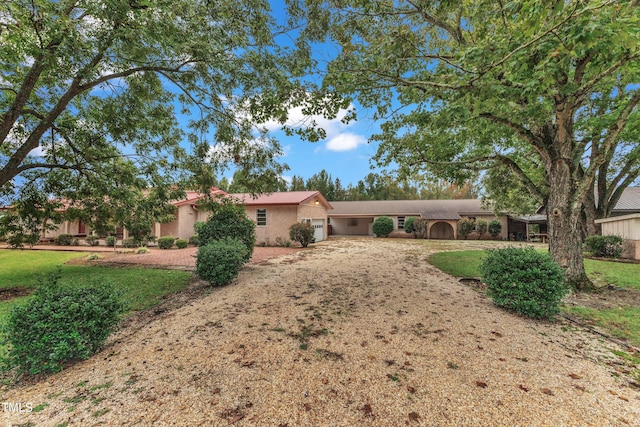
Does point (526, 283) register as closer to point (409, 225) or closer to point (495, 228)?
point (409, 225)

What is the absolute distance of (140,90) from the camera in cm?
610

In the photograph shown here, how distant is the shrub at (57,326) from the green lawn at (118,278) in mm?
Answer: 2035

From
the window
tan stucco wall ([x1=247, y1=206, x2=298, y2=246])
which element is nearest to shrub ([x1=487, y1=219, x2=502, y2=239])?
tan stucco wall ([x1=247, y1=206, x2=298, y2=246])

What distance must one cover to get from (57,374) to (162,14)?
5.11 meters

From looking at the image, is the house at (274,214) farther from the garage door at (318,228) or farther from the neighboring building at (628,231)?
the neighboring building at (628,231)

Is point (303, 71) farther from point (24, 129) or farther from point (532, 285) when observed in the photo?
point (24, 129)

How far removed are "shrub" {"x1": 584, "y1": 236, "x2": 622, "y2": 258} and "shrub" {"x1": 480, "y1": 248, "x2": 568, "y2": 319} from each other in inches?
413

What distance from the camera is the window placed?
706 inches

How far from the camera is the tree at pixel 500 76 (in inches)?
137

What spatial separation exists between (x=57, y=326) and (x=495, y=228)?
27.7 m

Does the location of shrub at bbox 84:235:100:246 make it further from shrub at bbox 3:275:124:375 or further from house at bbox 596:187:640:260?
house at bbox 596:187:640:260

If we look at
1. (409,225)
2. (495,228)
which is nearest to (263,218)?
(409,225)

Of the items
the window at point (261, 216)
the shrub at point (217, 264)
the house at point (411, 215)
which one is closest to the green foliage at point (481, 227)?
the house at point (411, 215)

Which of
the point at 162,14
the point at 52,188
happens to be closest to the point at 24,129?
the point at 52,188
